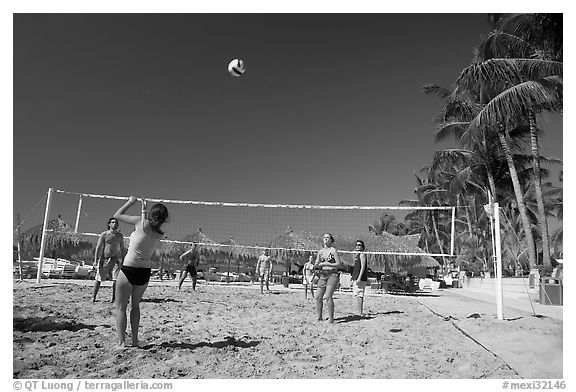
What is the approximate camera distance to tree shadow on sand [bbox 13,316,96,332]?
4359mm

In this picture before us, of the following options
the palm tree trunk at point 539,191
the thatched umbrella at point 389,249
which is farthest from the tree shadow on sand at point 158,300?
the palm tree trunk at point 539,191

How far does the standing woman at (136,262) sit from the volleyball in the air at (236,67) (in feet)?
9.40

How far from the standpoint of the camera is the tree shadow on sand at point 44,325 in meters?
4.36

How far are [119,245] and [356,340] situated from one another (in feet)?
11.6

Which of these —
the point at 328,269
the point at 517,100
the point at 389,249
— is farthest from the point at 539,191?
the point at 328,269

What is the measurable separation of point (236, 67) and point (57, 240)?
8.78 metres

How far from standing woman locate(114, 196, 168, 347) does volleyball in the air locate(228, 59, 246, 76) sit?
9.40ft

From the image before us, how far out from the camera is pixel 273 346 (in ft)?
13.8

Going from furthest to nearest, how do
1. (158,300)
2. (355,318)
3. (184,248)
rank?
(184,248), (158,300), (355,318)

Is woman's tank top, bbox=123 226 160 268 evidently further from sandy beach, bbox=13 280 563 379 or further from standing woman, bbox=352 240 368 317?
standing woman, bbox=352 240 368 317

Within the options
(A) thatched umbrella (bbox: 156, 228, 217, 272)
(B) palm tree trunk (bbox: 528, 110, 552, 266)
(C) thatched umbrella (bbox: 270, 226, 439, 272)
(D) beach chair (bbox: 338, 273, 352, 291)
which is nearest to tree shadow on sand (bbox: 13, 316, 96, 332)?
(A) thatched umbrella (bbox: 156, 228, 217, 272)

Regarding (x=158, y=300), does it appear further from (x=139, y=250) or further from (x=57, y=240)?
(x=57, y=240)
